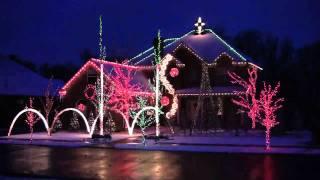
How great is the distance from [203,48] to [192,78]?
105 inches

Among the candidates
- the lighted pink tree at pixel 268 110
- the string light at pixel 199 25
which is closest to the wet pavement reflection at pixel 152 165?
the lighted pink tree at pixel 268 110

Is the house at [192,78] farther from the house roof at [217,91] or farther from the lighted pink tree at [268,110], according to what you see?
the lighted pink tree at [268,110]

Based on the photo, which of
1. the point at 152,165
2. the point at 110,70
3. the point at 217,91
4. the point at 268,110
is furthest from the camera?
the point at 110,70

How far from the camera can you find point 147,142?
2639 centimetres

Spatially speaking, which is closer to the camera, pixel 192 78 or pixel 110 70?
pixel 110 70

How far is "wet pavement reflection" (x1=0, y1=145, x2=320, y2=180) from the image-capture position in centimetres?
1498

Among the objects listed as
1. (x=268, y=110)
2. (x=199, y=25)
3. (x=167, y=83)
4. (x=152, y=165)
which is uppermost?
(x=199, y=25)

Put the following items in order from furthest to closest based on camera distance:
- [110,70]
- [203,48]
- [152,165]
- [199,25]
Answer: [199,25] → [203,48] → [110,70] → [152,165]

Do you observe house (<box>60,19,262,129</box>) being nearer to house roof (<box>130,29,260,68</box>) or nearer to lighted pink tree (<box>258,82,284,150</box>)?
house roof (<box>130,29,260,68</box>)

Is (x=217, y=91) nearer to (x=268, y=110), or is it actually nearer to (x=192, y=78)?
(x=192, y=78)

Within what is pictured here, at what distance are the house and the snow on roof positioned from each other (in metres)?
8.54

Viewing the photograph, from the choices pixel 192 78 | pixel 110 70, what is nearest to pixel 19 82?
pixel 110 70

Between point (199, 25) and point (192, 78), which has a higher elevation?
point (199, 25)

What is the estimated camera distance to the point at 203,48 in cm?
4066
